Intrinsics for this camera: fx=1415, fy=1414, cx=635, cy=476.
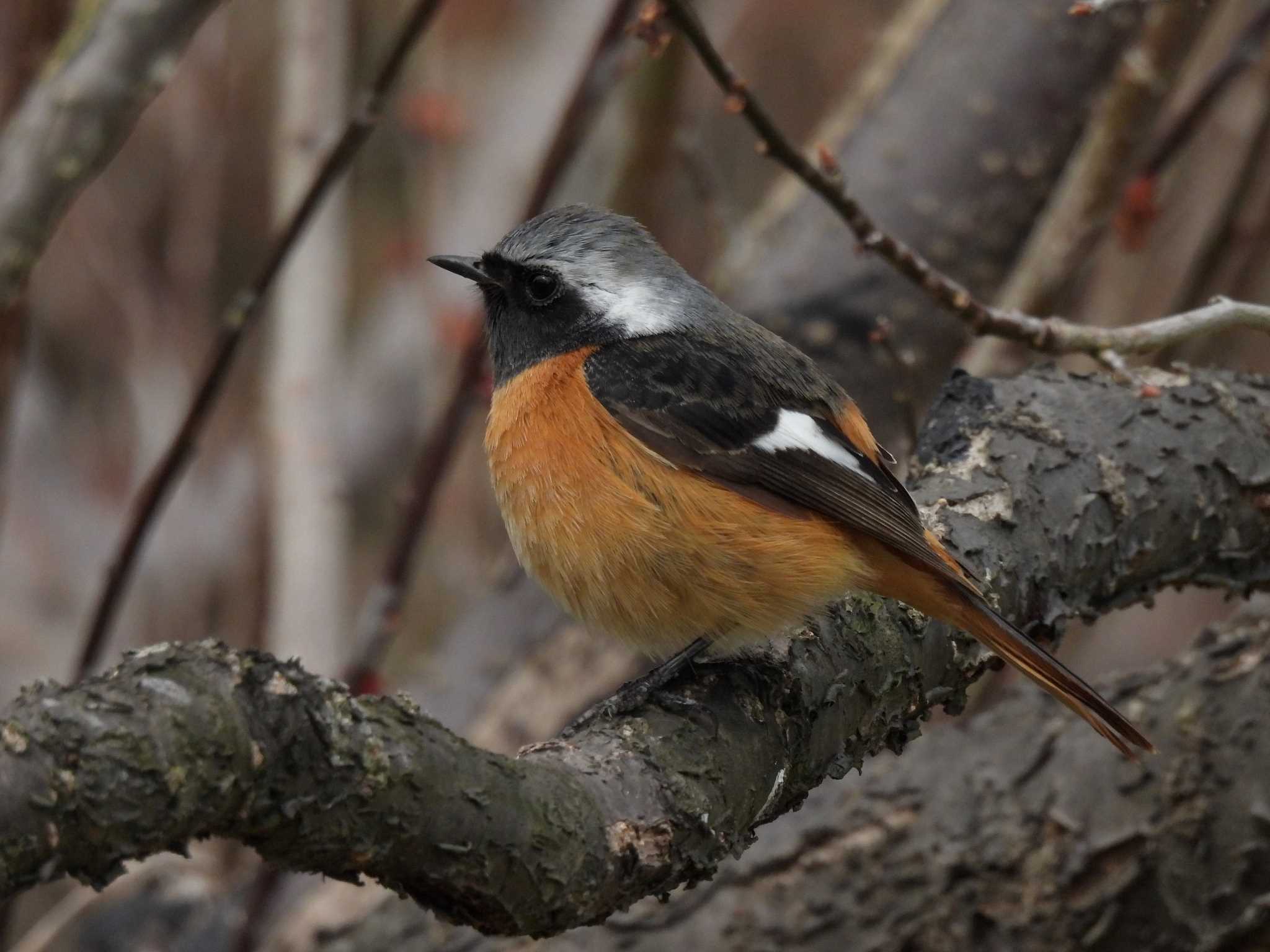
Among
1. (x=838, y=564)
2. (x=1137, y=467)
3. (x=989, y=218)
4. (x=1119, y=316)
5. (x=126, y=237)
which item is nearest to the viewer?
(x=838, y=564)

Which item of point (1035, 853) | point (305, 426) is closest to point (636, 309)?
point (1035, 853)

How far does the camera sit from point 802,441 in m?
3.20

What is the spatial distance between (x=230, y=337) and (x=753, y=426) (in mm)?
1826

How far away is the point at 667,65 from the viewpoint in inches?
205

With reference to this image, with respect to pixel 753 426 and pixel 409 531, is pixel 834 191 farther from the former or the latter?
pixel 409 531

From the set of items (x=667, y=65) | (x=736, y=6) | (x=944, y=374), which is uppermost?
(x=736, y=6)

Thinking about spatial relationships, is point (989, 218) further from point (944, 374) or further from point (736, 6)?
point (736, 6)

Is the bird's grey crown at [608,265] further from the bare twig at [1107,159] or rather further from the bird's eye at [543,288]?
the bare twig at [1107,159]

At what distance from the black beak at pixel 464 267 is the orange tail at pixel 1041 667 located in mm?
1521

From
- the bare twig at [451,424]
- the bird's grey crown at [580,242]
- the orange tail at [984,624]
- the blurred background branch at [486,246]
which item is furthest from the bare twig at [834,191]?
the bare twig at [451,424]

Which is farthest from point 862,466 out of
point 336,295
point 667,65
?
point 336,295

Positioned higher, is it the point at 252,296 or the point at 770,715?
the point at 252,296

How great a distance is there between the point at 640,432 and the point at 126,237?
481 centimetres

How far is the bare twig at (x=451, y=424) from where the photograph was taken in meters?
4.63
